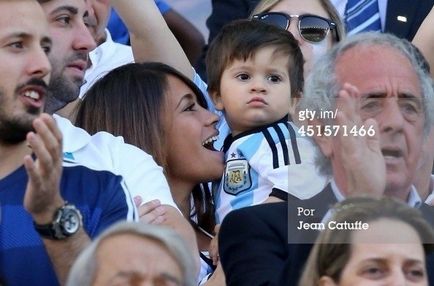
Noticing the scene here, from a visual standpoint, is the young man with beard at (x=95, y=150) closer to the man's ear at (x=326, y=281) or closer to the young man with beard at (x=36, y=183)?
the young man with beard at (x=36, y=183)

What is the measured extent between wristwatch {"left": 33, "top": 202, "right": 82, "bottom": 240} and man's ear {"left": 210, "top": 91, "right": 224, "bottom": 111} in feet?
5.44

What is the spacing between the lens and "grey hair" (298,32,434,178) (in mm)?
4871

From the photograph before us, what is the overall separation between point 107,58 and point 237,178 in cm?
106

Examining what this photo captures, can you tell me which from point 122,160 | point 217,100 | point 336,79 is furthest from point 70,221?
point 217,100

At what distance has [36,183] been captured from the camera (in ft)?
14.1

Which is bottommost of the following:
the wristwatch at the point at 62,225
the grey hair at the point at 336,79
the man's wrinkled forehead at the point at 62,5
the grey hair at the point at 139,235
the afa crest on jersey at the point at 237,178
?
the grey hair at the point at 139,235

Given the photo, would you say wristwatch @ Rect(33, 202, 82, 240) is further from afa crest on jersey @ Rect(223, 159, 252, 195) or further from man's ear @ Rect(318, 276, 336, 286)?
afa crest on jersey @ Rect(223, 159, 252, 195)

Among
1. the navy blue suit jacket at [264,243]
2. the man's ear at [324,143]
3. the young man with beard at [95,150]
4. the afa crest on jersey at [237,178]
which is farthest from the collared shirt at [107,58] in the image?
the man's ear at [324,143]

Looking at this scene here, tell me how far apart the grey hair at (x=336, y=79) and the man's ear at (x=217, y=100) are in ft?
3.16

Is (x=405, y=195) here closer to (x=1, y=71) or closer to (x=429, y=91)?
(x=429, y=91)

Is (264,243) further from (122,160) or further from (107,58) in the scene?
(107,58)

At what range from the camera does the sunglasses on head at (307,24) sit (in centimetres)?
→ 612

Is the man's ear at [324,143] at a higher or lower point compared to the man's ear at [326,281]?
higher

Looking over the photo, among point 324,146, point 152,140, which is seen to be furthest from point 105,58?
point 324,146
